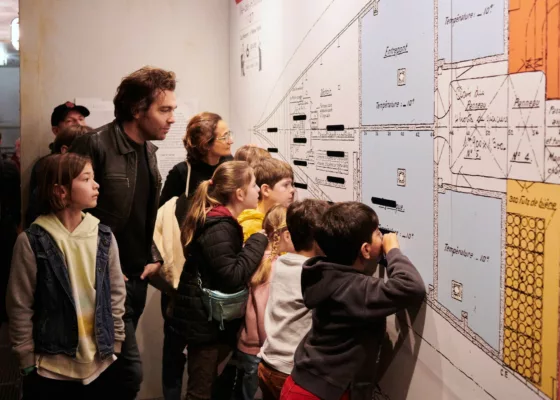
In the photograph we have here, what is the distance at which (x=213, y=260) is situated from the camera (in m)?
2.51

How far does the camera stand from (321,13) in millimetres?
2594

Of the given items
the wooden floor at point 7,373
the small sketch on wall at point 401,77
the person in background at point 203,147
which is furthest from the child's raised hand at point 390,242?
the wooden floor at point 7,373

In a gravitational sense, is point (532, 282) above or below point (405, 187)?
below

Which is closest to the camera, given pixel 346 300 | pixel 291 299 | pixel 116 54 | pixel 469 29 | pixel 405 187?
pixel 469 29

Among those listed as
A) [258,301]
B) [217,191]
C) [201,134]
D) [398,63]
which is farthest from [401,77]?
[201,134]

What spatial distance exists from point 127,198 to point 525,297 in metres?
1.60

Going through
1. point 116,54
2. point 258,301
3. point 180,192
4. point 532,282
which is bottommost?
point 258,301

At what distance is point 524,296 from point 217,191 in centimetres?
141

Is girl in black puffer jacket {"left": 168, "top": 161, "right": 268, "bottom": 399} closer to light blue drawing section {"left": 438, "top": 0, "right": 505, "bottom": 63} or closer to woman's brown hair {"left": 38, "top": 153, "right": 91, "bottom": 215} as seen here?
Answer: woman's brown hair {"left": 38, "top": 153, "right": 91, "bottom": 215}

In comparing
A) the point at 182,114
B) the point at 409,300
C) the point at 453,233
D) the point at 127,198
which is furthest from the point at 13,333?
the point at 182,114

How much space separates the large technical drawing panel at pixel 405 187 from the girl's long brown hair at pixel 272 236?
404 millimetres

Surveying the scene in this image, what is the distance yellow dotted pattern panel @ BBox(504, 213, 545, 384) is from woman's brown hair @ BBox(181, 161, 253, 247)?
1.25 meters

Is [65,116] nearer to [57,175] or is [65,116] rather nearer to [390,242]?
[57,175]

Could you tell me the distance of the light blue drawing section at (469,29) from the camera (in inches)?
60.8
